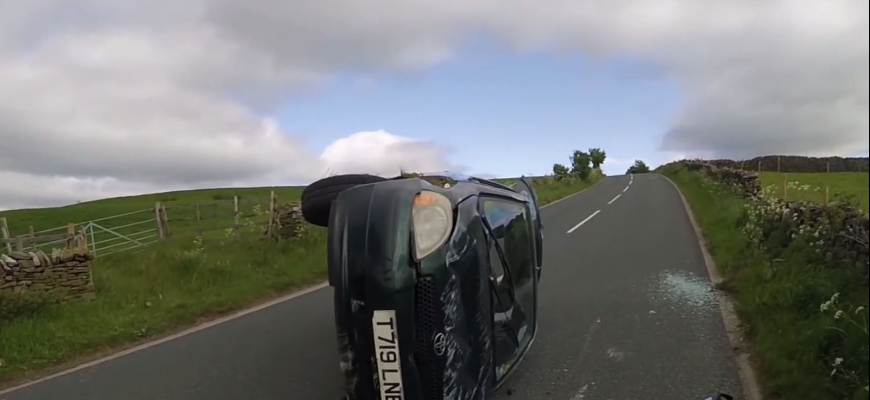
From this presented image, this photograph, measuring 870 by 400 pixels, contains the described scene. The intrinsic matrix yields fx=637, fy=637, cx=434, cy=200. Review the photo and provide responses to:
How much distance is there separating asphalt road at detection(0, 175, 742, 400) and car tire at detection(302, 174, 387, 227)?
152cm

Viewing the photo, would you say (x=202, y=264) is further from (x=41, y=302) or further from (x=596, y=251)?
(x=596, y=251)

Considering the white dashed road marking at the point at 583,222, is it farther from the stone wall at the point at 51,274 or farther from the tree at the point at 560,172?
the tree at the point at 560,172

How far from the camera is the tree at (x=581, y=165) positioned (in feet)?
149

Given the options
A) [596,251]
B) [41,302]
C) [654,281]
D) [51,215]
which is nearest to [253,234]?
[41,302]

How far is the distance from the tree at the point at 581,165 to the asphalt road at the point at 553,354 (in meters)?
35.8

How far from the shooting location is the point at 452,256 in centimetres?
345

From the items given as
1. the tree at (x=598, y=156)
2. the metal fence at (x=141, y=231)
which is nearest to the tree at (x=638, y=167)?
the tree at (x=598, y=156)

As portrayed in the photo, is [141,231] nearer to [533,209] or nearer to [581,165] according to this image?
[533,209]

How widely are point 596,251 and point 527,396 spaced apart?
773 cm

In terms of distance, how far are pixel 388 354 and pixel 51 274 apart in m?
7.74

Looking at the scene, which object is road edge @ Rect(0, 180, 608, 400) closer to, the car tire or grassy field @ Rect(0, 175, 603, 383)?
grassy field @ Rect(0, 175, 603, 383)

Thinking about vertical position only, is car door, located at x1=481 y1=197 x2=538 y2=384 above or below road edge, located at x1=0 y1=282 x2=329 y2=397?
above

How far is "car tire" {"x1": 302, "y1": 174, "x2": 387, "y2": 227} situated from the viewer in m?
4.66

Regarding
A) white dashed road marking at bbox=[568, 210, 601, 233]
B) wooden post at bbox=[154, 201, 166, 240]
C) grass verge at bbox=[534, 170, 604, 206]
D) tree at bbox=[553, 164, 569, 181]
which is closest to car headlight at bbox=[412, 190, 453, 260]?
white dashed road marking at bbox=[568, 210, 601, 233]
